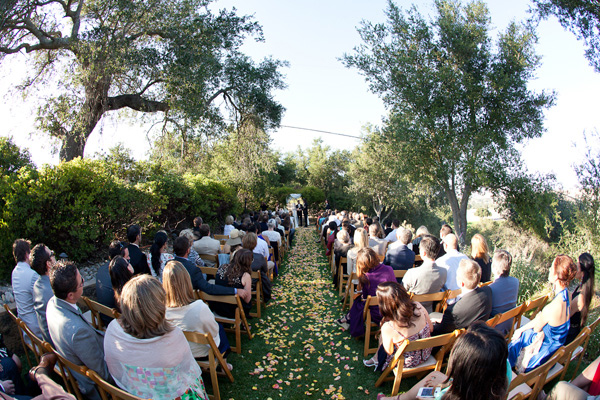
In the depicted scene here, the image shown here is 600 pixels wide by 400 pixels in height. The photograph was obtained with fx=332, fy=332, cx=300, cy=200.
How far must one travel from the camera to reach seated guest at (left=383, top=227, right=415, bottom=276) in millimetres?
5828

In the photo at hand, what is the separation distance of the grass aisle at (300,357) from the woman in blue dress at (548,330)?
55.8 inches

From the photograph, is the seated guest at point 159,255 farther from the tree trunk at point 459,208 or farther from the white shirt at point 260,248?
the tree trunk at point 459,208

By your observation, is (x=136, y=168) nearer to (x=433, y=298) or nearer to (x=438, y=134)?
(x=433, y=298)

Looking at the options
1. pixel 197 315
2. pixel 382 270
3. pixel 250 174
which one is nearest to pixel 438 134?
pixel 250 174

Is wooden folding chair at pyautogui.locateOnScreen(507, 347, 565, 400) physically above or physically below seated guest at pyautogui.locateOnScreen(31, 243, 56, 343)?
below

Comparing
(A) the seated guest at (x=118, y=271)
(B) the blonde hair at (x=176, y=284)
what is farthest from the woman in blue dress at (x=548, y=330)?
(A) the seated guest at (x=118, y=271)

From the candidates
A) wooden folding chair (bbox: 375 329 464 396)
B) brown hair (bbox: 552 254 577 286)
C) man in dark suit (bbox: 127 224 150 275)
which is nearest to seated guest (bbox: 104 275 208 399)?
wooden folding chair (bbox: 375 329 464 396)

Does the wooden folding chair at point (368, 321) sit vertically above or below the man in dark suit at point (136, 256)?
below

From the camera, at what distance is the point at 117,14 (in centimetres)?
898

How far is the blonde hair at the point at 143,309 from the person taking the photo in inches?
93.9

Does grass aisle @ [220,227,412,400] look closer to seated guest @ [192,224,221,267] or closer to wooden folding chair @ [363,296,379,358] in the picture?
wooden folding chair @ [363,296,379,358]

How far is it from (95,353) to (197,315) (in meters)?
0.86

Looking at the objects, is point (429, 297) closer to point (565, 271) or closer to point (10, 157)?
point (565, 271)

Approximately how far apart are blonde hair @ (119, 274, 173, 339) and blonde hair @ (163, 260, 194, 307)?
70 centimetres
